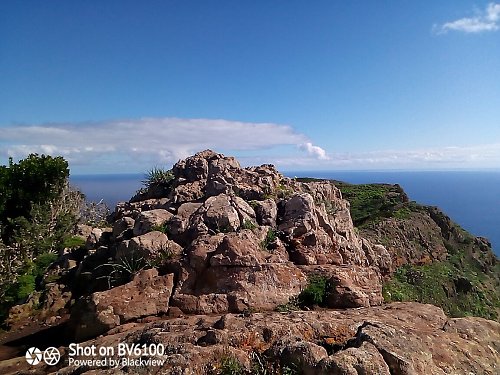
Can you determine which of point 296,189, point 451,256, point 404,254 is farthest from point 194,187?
point 451,256

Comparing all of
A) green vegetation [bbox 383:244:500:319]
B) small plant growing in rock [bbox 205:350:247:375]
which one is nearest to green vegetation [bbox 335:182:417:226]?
green vegetation [bbox 383:244:500:319]

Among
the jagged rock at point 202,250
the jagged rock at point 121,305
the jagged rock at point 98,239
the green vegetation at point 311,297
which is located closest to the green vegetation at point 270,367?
the green vegetation at point 311,297

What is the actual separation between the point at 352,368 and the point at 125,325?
5673 mm

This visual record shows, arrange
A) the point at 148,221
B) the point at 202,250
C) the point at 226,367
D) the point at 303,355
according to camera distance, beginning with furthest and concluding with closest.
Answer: the point at 148,221, the point at 202,250, the point at 226,367, the point at 303,355

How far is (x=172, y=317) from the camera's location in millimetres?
9766

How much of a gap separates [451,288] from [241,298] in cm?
2650

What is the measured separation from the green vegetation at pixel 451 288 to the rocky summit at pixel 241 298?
14885 mm

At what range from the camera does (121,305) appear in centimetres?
990

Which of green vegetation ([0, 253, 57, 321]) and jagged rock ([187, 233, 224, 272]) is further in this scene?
green vegetation ([0, 253, 57, 321])

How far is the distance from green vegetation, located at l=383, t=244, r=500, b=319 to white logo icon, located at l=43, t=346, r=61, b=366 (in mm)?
22311

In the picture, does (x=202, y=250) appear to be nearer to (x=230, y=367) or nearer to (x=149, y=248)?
(x=149, y=248)

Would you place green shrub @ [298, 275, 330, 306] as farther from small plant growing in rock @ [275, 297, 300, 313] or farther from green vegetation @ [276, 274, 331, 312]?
small plant growing in rock @ [275, 297, 300, 313]

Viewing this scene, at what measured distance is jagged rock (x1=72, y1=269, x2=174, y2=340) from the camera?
9.64 meters

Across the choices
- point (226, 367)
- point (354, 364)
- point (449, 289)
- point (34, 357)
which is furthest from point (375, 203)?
point (226, 367)
